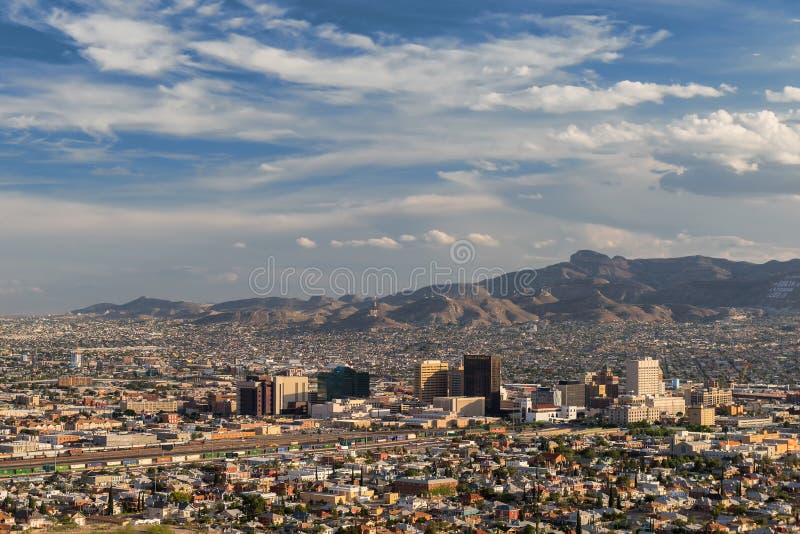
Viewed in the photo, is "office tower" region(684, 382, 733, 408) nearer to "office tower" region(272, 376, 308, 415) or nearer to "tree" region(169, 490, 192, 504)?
"office tower" region(272, 376, 308, 415)

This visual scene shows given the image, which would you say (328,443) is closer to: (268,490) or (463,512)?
(268,490)

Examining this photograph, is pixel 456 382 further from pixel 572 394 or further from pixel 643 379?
pixel 643 379

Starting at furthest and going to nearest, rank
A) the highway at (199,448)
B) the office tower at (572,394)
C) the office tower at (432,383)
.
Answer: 1. the office tower at (432,383)
2. the office tower at (572,394)
3. the highway at (199,448)

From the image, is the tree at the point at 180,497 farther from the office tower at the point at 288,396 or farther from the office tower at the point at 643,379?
the office tower at the point at 643,379

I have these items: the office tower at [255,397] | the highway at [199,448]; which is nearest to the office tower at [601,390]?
the highway at [199,448]

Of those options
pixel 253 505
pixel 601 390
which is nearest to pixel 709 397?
pixel 601 390

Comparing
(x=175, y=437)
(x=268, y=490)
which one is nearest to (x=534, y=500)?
(x=268, y=490)
